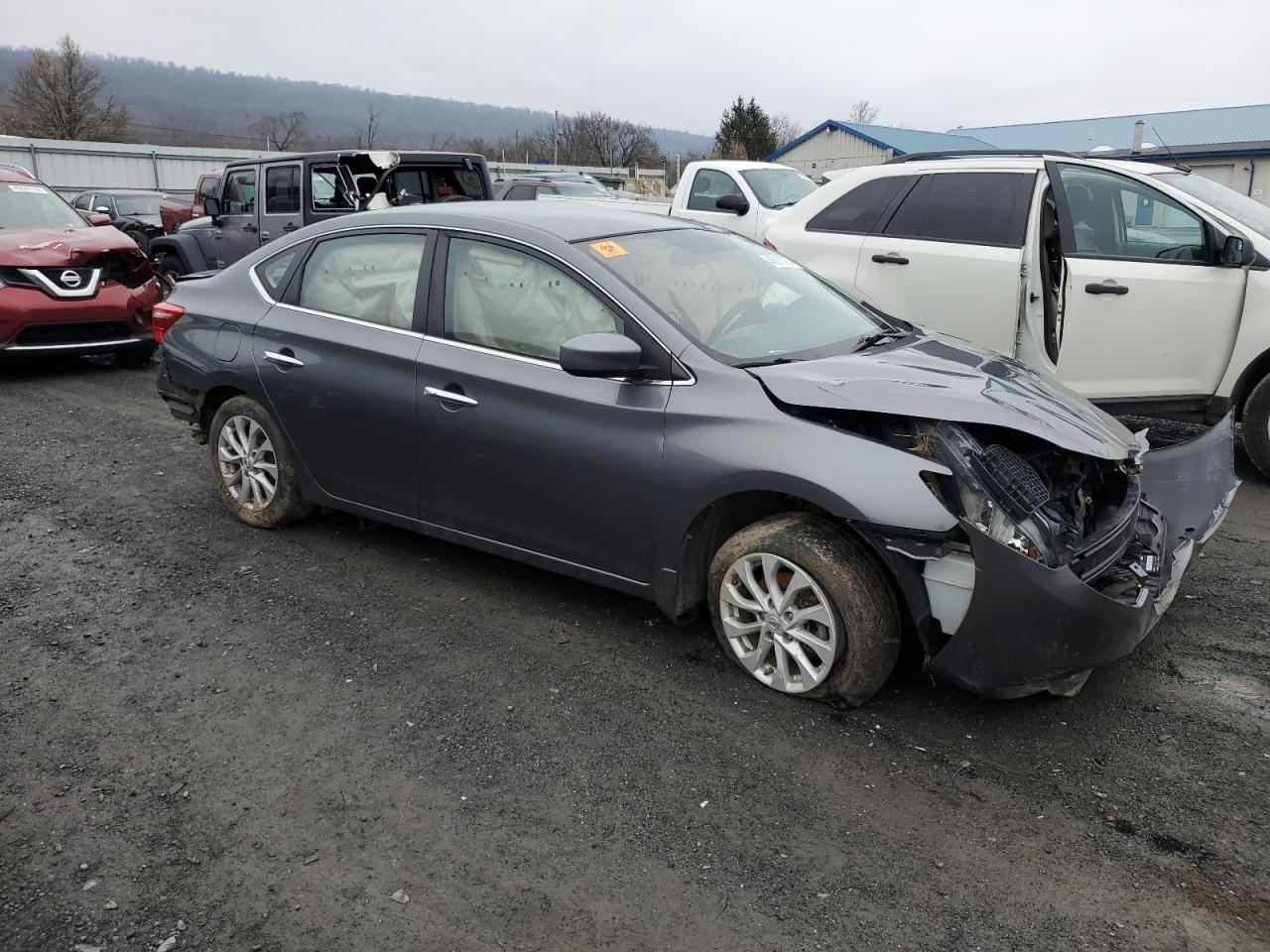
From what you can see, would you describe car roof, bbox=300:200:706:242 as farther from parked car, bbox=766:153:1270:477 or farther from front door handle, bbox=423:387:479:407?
parked car, bbox=766:153:1270:477

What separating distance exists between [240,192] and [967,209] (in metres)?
9.05

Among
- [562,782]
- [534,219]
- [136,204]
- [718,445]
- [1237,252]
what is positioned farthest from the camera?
[136,204]

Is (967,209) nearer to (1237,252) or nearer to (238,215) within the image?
(1237,252)

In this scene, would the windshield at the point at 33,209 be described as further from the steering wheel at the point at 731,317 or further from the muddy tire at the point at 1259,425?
the muddy tire at the point at 1259,425

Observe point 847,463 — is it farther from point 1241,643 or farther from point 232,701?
point 232,701

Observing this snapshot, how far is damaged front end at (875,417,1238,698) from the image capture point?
9.98 ft

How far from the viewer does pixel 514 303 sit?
4160 millimetres

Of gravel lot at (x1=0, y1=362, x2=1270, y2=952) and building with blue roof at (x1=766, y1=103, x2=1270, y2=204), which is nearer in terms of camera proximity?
gravel lot at (x1=0, y1=362, x2=1270, y2=952)

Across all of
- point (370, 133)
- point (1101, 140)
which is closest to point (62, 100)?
point (370, 133)

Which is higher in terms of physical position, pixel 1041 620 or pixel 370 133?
pixel 370 133

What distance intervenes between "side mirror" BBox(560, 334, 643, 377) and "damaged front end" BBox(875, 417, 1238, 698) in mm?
958

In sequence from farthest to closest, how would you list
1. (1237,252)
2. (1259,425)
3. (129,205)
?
(129,205) < (1259,425) < (1237,252)

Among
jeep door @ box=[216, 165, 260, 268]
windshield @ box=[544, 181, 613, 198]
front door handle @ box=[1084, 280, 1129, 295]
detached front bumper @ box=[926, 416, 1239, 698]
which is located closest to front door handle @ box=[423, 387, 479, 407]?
detached front bumper @ box=[926, 416, 1239, 698]

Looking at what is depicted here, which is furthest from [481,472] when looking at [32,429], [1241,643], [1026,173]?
[32,429]
